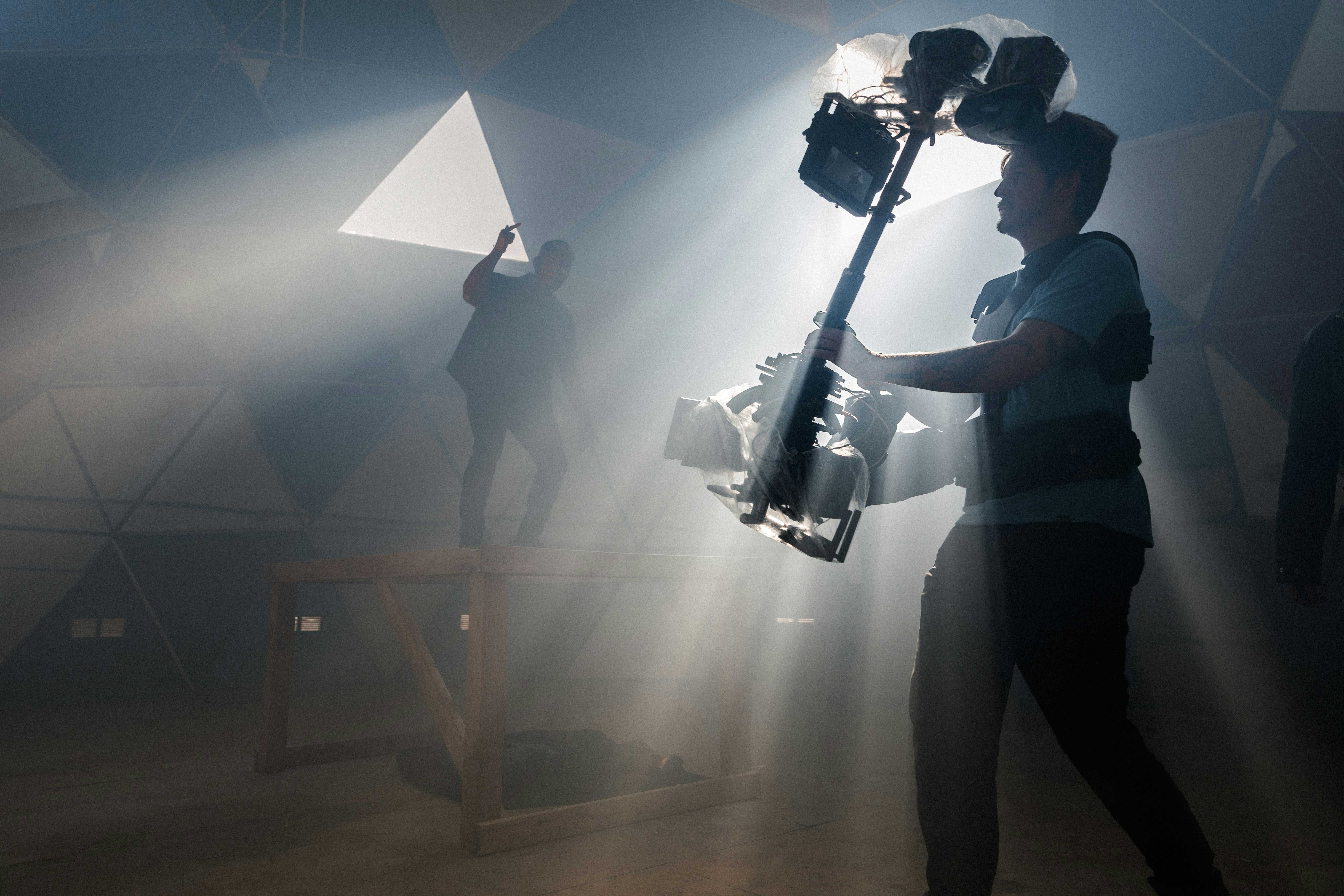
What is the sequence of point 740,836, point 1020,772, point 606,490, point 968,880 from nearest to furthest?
point 968,880
point 740,836
point 1020,772
point 606,490

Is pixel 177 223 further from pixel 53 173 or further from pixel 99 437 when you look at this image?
pixel 99 437

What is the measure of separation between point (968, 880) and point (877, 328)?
6.48m

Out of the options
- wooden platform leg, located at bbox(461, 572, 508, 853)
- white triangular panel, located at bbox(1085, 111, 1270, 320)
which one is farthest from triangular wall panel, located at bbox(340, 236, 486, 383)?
white triangular panel, located at bbox(1085, 111, 1270, 320)

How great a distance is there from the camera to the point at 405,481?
6.52 meters

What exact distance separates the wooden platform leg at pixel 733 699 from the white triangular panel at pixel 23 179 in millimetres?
5910

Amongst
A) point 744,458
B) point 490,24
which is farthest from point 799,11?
point 744,458

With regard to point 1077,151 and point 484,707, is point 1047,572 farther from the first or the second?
point 484,707

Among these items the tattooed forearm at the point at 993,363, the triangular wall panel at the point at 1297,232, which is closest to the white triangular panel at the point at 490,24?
the triangular wall panel at the point at 1297,232

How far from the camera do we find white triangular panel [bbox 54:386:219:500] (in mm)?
5625

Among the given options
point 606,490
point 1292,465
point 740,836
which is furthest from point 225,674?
point 1292,465

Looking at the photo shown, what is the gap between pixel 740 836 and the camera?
7.65ft

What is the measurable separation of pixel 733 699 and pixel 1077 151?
228 cm

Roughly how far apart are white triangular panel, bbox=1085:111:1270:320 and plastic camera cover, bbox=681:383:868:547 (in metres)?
4.39

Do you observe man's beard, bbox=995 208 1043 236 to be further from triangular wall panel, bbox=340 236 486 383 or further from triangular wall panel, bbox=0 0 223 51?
triangular wall panel, bbox=0 0 223 51
